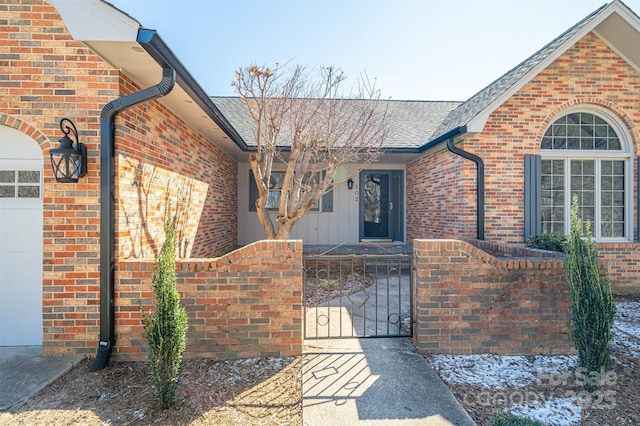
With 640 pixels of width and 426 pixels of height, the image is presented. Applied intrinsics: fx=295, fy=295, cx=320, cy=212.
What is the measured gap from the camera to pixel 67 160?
10.0 feet

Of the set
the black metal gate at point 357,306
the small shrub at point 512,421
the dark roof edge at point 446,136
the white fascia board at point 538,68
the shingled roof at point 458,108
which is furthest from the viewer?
the dark roof edge at point 446,136

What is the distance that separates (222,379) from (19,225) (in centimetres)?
292

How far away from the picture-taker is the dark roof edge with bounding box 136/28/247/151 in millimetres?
2812

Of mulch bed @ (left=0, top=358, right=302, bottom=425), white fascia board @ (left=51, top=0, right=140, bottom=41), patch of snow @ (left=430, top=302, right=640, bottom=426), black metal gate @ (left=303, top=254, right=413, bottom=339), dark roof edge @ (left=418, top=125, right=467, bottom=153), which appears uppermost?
white fascia board @ (left=51, top=0, right=140, bottom=41)

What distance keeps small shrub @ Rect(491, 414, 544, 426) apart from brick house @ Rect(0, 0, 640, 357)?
1.96m

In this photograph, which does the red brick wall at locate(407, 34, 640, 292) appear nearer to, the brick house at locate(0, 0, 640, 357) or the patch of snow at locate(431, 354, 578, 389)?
the brick house at locate(0, 0, 640, 357)

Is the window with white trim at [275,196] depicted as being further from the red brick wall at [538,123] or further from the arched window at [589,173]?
the arched window at [589,173]

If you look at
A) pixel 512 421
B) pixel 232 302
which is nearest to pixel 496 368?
pixel 512 421

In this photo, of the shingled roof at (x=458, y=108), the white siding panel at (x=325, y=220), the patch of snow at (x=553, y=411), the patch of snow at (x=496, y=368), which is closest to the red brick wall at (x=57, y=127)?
the shingled roof at (x=458, y=108)

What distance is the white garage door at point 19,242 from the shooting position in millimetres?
3350

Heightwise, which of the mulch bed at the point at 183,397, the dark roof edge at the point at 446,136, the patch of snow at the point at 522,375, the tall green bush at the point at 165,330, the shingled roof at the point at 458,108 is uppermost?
the shingled roof at the point at 458,108

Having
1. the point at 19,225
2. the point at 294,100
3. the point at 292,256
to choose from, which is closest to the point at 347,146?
the point at 294,100

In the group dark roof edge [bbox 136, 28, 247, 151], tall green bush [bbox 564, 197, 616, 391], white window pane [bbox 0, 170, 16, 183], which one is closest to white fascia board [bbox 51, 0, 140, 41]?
dark roof edge [bbox 136, 28, 247, 151]

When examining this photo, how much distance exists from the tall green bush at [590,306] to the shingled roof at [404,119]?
528cm
